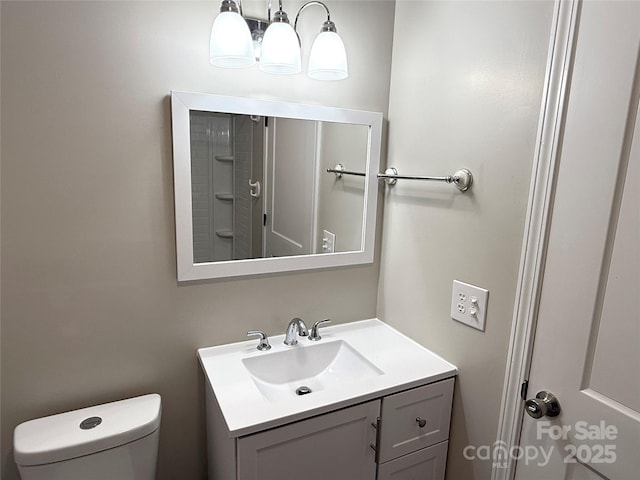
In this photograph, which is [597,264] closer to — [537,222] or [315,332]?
[537,222]

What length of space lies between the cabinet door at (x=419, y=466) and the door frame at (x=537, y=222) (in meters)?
0.23

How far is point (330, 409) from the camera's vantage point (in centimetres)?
113

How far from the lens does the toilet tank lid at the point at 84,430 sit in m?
1.07

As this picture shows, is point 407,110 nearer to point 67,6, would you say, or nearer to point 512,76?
point 512,76

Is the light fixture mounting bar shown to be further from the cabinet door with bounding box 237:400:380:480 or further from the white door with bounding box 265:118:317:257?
the cabinet door with bounding box 237:400:380:480

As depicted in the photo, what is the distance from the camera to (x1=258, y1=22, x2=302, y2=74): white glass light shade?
1236 mm

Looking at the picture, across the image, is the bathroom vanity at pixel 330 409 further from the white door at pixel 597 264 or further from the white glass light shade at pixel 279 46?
the white glass light shade at pixel 279 46

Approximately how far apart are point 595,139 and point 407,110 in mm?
726

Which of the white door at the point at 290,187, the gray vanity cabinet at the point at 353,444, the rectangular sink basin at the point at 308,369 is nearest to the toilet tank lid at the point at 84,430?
the gray vanity cabinet at the point at 353,444

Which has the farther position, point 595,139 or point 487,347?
point 487,347

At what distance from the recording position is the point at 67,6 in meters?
1.09

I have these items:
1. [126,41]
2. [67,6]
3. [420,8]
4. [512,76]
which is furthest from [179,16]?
[512,76]

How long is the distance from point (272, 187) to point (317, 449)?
0.89m

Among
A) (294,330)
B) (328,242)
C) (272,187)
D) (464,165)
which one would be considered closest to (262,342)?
(294,330)
